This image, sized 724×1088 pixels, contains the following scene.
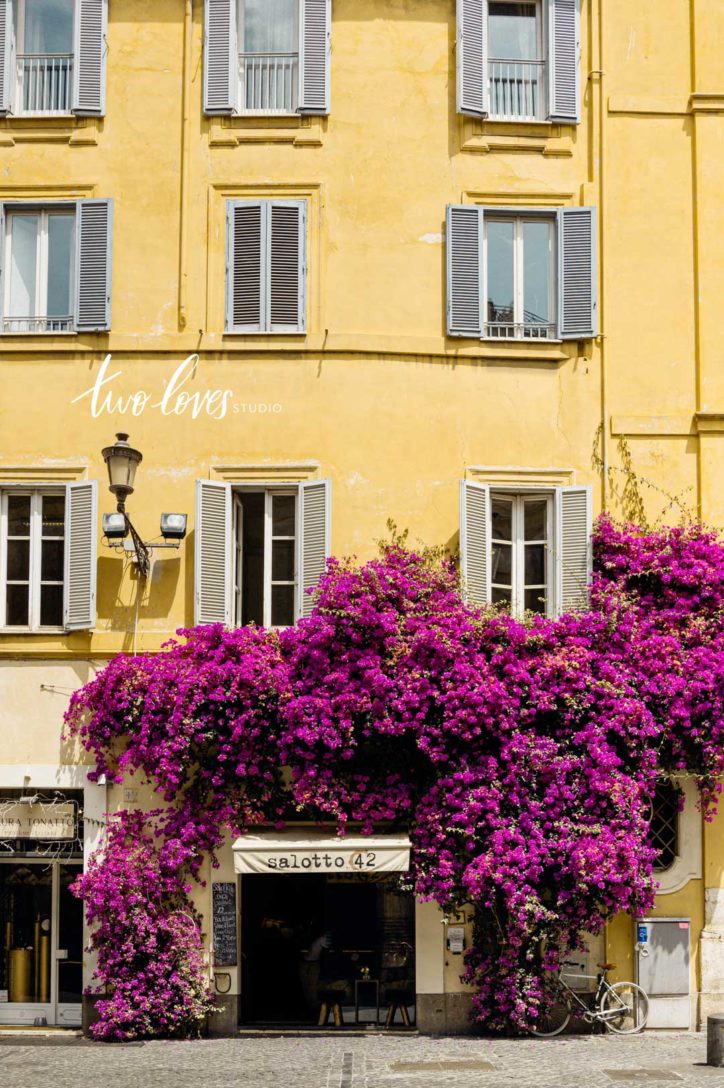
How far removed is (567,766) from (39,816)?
6.60m

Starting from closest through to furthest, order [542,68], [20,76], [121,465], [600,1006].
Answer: [121,465] < [600,1006] < [20,76] < [542,68]

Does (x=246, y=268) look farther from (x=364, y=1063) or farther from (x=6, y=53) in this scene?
(x=364, y=1063)

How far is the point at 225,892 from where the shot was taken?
65.1 feet

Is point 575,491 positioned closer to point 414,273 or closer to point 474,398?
point 474,398

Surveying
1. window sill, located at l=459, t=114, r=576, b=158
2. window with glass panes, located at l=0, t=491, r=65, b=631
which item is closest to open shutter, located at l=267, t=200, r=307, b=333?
window sill, located at l=459, t=114, r=576, b=158

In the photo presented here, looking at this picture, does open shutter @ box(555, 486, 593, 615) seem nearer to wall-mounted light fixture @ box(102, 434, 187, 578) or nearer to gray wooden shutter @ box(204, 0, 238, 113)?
wall-mounted light fixture @ box(102, 434, 187, 578)

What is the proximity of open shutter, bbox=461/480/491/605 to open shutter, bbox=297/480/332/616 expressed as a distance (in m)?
1.71

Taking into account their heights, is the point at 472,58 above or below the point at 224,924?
above

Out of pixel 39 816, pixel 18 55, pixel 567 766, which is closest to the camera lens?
pixel 567 766

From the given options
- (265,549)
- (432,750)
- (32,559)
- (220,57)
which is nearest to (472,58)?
(220,57)

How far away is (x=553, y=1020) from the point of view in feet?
63.7

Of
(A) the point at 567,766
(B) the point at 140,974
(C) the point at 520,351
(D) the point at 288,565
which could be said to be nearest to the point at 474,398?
(C) the point at 520,351

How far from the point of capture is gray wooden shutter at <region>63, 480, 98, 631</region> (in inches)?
789

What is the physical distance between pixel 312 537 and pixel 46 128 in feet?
21.4
